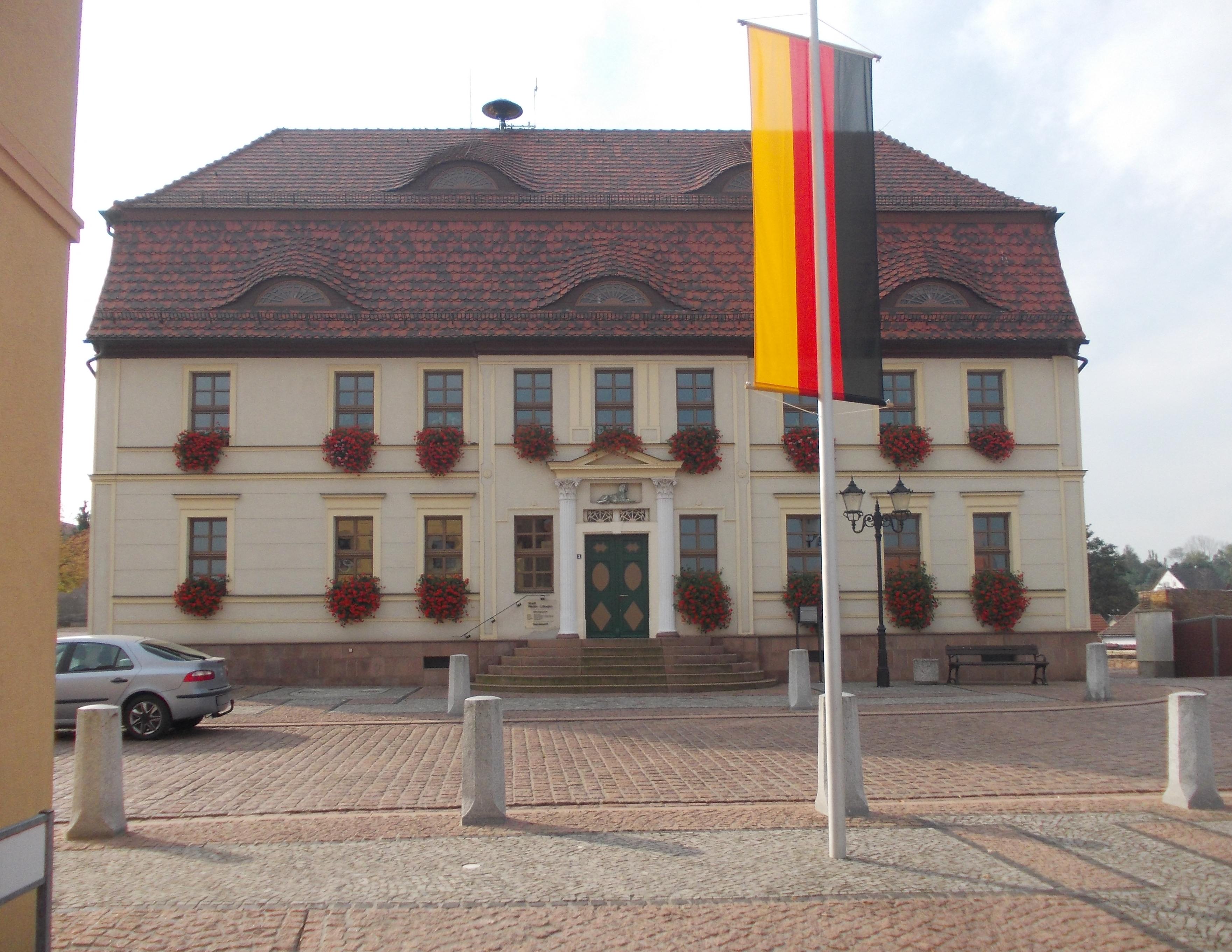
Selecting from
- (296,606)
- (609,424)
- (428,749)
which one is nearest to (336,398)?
(296,606)

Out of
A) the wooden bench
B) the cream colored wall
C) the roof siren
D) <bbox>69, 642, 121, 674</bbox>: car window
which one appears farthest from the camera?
the roof siren

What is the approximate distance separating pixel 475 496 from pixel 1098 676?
41.2 ft

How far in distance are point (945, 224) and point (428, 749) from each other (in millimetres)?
18344

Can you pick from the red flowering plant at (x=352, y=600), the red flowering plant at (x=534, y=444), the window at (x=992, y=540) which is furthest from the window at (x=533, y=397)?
the window at (x=992, y=540)

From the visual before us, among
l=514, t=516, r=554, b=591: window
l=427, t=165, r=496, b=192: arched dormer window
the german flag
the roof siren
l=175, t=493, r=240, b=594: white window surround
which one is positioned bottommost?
l=514, t=516, r=554, b=591: window

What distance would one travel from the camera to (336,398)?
23.7 meters

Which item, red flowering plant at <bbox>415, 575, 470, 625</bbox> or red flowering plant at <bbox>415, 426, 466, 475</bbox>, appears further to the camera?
red flowering plant at <bbox>415, 426, 466, 475</bbox>

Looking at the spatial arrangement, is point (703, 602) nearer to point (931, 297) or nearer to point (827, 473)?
point (931, 297)

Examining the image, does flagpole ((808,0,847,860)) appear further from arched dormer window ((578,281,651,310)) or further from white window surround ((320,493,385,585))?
white window surround ((320,493,385,585))

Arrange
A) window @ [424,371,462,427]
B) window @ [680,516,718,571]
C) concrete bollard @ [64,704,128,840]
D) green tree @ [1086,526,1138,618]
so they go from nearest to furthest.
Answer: concrete bollard @ [64,704,128,840] → window @ [680,516,718,571] → window @ [424,371,462,427] → green tree @ [1086,526,1138,618]

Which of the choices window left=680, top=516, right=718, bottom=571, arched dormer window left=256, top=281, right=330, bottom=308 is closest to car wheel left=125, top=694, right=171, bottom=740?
arched dormer window left=256, top=281, right=330, bottom=308

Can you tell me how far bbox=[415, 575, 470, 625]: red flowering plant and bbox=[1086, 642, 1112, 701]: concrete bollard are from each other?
1206 centimetres

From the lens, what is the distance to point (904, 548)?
2383 centimetres

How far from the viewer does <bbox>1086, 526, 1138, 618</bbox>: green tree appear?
58.8 meters
